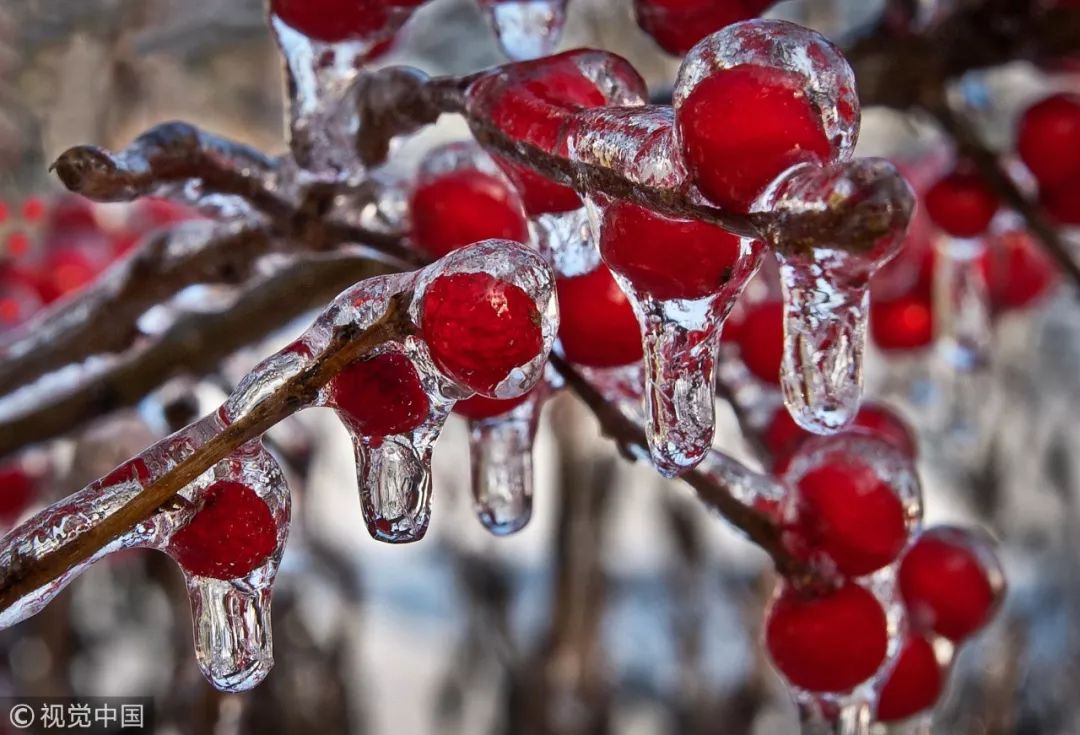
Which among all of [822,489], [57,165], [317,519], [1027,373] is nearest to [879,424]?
[822,489]

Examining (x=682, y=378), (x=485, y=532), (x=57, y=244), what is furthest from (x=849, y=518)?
(x=485, y=532)

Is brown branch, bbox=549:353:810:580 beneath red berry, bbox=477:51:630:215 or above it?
beneath

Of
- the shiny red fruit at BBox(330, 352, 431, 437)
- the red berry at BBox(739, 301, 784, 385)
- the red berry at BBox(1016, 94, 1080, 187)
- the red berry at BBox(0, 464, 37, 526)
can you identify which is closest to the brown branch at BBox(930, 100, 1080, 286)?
the red berry at BBox(1016, 94, 1080, 187)

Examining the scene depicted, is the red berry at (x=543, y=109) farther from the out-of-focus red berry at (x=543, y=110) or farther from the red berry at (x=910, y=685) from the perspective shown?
the red berry at (x=910, y=685)

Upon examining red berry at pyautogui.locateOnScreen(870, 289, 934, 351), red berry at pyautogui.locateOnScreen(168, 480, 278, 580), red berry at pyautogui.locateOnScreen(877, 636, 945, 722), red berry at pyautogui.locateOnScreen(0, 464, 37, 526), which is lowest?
red berry at pyautogui.locateOnScreen(877, 636, 945, 722)

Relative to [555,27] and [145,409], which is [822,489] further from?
[145,409]

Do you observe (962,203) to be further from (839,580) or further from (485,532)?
(485,532)

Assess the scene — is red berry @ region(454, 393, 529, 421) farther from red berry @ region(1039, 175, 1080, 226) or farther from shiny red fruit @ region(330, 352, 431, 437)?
red berry @ region(1039, 175, 1080, 226)
